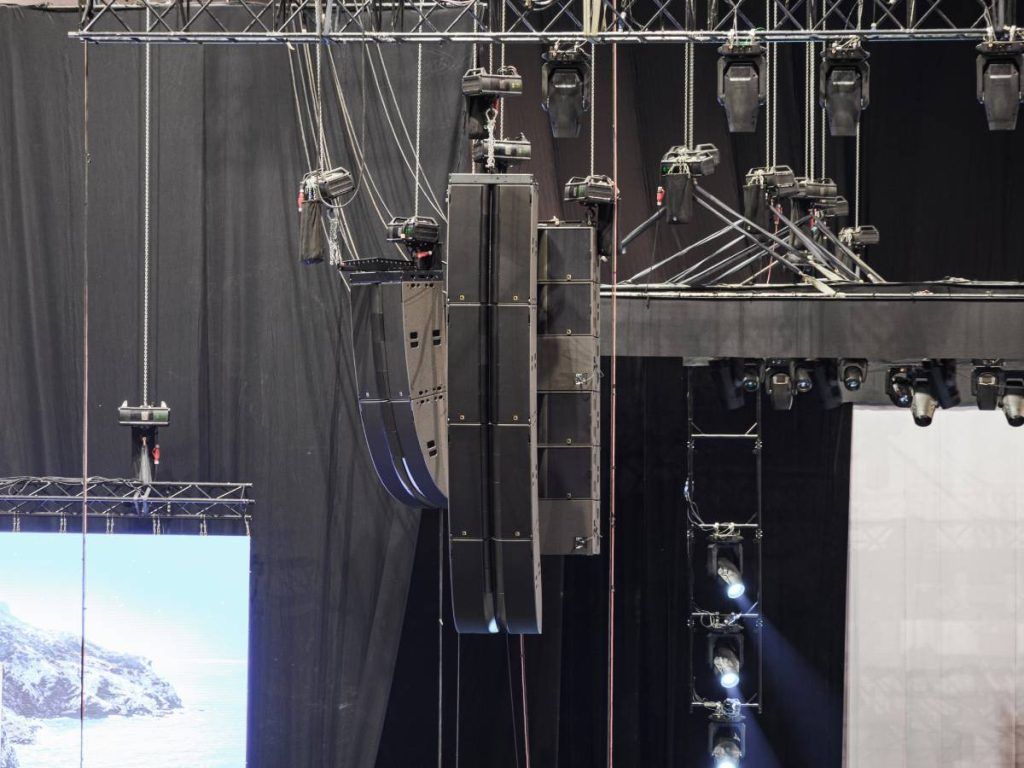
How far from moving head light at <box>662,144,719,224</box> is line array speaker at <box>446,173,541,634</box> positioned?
5.59 ft

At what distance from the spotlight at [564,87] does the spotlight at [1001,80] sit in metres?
1.92

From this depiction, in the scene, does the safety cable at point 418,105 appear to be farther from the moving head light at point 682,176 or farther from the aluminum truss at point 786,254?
the moving head light at point 682,176

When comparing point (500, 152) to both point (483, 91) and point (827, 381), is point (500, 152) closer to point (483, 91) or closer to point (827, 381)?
point (483, 91)

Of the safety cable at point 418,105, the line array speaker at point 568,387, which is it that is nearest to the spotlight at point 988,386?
the line array speaker at point 568,387

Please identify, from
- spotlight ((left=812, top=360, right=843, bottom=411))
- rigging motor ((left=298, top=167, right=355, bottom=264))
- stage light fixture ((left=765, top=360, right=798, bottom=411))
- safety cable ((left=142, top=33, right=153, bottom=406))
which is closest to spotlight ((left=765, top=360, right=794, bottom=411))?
stage light fixture ((left=765, top=360, right=798, bottom=411))

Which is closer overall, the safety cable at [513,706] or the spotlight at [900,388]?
the spotlight at [900,388]

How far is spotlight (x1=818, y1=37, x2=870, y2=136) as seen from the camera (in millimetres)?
7020

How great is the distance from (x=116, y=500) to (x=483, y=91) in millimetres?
3999

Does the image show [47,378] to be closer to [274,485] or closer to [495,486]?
[274,485]

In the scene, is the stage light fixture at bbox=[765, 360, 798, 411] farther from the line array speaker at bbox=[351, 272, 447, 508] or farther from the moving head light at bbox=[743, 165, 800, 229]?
the line array speaker at bbox=[351, 272, 447, 508]

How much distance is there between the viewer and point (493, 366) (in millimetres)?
5707

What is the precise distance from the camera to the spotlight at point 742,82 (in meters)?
6.93

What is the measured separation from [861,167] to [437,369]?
3541mm

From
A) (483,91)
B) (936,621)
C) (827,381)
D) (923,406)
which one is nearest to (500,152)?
(483,91)
